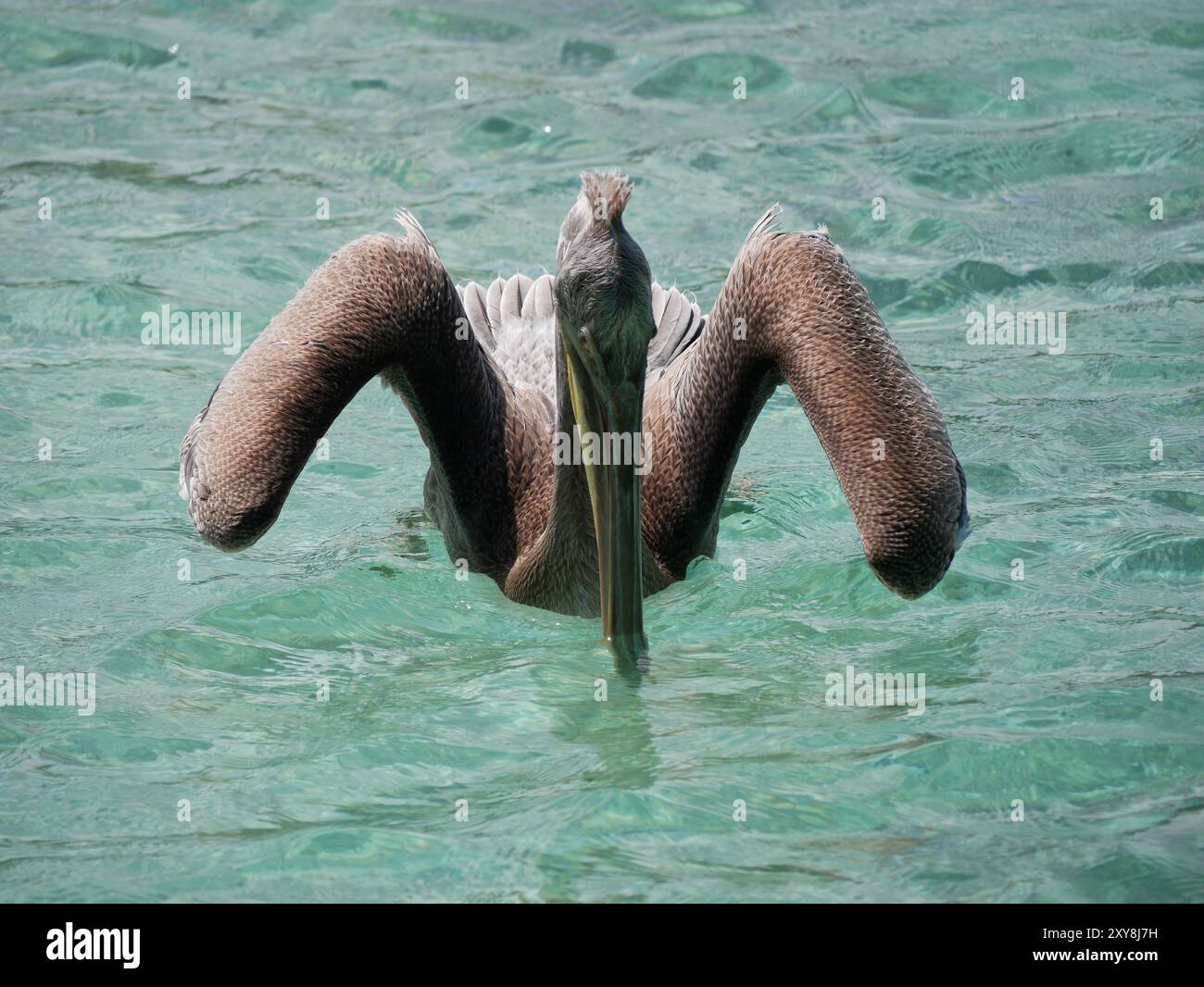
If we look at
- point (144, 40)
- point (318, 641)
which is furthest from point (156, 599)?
point (144, 40)

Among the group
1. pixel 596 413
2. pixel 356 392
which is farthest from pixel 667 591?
pixel 356 392

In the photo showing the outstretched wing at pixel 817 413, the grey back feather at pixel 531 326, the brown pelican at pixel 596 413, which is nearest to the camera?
the brown pelican at pixel 596 413

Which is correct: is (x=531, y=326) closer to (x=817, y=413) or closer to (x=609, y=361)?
(x=817, y=413)

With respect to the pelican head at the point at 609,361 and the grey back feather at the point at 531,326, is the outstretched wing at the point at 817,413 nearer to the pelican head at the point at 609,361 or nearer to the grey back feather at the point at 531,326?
the grey back feather at the point at 531,326

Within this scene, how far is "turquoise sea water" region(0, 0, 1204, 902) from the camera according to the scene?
4.95 metres

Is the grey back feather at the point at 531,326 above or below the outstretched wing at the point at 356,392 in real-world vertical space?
above

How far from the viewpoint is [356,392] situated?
Result: 6.01 metres

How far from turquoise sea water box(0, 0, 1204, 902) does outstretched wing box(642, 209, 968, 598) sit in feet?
1.27

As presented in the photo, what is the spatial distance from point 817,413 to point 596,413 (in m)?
0.86

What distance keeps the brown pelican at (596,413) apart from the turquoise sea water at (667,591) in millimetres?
290

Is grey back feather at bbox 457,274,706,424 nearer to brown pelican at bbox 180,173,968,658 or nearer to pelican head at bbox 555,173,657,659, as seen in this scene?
brown pelican at bbox 180,173,968,658

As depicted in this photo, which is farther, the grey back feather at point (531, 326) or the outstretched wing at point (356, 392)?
the grey back feather at point (531, 326)

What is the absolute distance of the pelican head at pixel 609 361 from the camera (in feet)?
16.9

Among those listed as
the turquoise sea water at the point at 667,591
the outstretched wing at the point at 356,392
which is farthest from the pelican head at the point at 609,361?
the outstretched wing at the point at 356,392
